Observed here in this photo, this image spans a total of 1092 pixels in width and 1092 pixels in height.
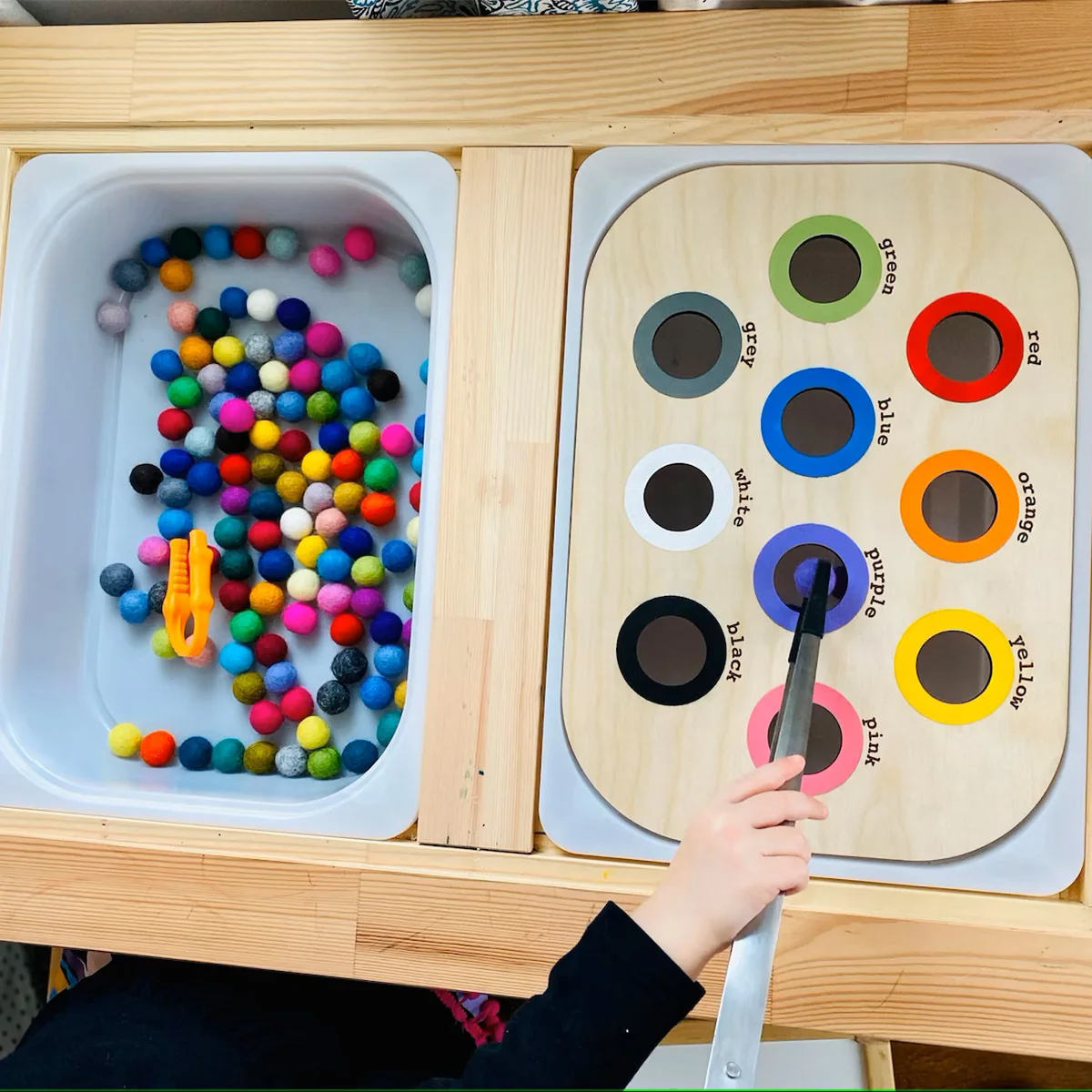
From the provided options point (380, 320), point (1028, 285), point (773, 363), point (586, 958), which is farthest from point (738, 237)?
point (586, 958)

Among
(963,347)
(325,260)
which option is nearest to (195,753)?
(325,260)

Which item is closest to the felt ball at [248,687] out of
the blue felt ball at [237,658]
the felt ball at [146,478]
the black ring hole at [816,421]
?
the blue felt ball at [237,658]

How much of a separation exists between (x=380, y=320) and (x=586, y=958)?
0.66 metres

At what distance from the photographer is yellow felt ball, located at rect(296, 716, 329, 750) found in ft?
2.95

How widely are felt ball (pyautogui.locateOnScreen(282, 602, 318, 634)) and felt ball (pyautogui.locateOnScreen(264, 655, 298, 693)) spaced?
0.12 feet

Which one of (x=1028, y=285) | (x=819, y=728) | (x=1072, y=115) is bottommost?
(x=819, y=728)

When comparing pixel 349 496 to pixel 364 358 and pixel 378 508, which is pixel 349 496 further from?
pixel 364 358

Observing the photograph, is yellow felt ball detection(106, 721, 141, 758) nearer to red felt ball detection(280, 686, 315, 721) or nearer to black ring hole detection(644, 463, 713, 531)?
red felt ball detection(280, 686, 315, 721)

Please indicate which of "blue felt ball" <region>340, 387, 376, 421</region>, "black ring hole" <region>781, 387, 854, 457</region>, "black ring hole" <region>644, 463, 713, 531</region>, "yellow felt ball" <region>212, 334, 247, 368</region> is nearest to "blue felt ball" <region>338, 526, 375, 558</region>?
"blue felt ball" <region>340, 387, 376, 421</region>

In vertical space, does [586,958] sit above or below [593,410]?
below

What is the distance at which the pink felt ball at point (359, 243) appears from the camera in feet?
3.07

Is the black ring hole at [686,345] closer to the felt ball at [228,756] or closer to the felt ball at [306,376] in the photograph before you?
the felt ball at [306,376]

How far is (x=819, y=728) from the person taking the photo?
28.2 inches

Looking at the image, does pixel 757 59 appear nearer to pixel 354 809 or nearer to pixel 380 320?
pixel 380 320
